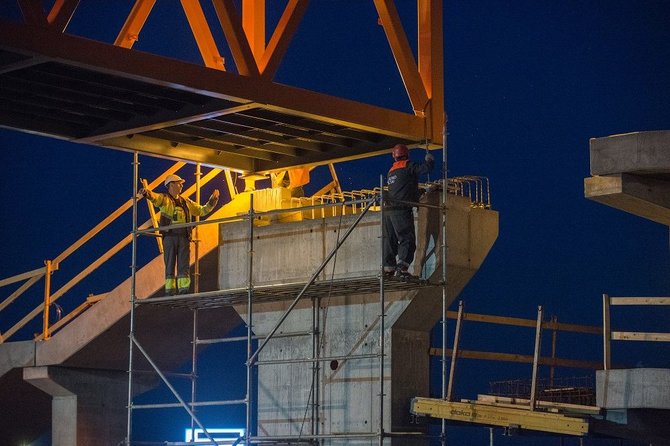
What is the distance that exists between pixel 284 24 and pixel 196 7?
4.54ft

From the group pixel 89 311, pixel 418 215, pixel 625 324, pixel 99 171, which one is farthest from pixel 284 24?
pixel 99 171

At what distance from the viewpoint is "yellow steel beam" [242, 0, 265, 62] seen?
22.6 m

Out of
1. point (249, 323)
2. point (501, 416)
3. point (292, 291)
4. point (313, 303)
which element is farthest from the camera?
point (313, 303)

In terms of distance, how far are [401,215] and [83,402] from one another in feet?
38.7

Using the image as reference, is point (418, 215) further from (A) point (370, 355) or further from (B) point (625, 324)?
(B) point (625, 324)

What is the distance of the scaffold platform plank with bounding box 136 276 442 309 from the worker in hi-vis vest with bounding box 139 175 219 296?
0.39 meters

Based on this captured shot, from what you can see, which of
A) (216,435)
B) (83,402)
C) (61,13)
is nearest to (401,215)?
(61,13)

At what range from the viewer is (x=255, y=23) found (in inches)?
891

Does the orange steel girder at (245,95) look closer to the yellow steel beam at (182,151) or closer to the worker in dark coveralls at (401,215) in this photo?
the yellow steel beam at (182,151)

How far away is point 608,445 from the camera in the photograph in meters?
40.9

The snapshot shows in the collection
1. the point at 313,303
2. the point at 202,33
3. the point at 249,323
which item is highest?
the point at 202,33

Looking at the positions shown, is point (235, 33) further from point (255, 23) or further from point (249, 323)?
point (249, 323)

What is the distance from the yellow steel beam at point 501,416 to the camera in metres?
20.3

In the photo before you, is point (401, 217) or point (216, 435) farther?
point (216, 435)
